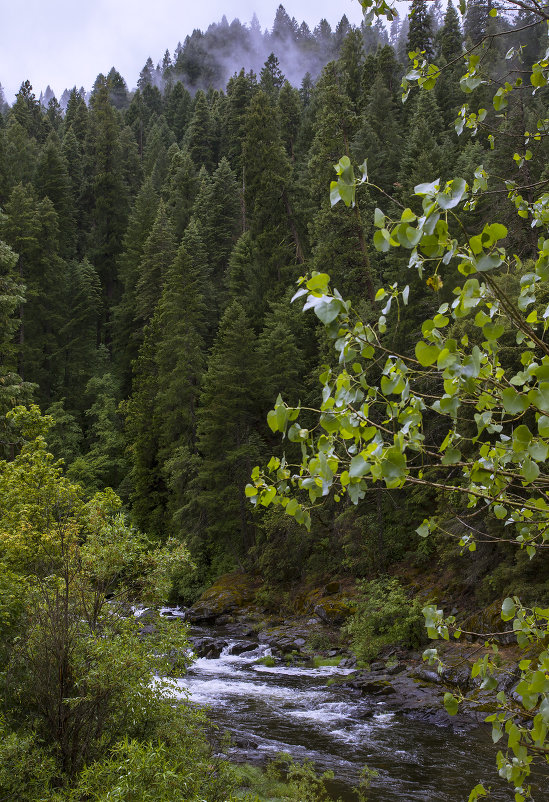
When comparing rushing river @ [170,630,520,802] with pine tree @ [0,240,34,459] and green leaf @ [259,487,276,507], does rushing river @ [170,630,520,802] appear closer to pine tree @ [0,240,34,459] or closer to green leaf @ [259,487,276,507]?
pine tree @ [0,240,34,459]

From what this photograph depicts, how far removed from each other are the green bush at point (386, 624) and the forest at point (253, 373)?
1.44ft

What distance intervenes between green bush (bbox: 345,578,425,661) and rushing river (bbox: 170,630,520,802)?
3.75ft

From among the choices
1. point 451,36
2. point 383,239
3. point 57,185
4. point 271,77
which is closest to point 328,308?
point 383,239

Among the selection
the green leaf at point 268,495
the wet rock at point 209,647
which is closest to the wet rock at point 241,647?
the wet rock at point 209,647

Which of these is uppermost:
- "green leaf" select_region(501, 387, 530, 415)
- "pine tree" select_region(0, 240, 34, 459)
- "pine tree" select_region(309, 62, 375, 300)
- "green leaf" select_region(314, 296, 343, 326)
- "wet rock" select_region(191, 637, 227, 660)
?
"pine tree" select_region(309, 62, 375, 300)

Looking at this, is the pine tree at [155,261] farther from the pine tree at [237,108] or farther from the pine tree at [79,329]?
the pine tree at [237,108]

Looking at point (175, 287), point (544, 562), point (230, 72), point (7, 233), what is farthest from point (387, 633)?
point (230, 72)

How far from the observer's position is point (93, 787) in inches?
223

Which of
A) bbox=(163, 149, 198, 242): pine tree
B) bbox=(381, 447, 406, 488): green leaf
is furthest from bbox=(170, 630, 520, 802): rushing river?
bbox=(163, 149, 198, 242): pine tree

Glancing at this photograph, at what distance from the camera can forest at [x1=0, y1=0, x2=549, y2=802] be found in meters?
2.12

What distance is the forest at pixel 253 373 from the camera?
2117 millimetres

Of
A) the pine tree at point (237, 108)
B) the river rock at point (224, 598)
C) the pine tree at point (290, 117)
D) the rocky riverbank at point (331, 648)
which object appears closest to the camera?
the rocky riverbank at point (331, 648)

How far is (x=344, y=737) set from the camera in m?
11.4

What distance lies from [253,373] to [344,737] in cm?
1738
